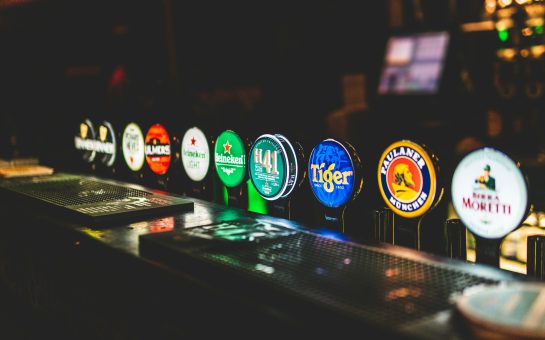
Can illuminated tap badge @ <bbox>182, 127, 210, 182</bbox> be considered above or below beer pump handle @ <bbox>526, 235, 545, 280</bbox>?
above

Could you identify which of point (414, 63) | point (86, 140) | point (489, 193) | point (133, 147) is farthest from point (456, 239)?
point (414, 63)

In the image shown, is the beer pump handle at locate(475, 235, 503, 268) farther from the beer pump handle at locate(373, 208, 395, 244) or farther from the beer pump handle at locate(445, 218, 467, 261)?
the beer pump handle at locate(373, 208, 395, 244)

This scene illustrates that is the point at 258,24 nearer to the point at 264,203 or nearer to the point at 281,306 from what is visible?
the point at 264,203

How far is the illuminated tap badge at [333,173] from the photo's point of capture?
311 centimetres

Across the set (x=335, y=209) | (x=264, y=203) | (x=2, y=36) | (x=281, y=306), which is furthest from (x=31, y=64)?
(x=281, y=306)

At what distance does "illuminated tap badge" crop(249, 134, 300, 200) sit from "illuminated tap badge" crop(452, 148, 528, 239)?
1045 millimetres

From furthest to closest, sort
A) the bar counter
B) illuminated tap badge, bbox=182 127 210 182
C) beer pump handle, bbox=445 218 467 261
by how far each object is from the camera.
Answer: illuminated tap badge, bbox=182 127 210 182 < beer pump handle, bbox=445 218 467 261 < the bar counter

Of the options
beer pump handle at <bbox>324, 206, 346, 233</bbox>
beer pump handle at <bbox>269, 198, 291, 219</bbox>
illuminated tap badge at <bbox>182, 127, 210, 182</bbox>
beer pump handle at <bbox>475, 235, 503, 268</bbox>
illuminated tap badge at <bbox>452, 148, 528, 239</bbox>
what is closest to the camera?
illuminated tap badge at <bbox>452, 148, 528, 239</bbox>

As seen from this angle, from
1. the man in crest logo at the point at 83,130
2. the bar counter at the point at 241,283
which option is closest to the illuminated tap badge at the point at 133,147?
the man in crest logo at the point at 83,130

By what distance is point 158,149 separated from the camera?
187 inches

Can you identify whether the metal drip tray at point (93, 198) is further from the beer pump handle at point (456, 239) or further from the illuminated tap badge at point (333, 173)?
the beer pump handle at point (456, 239)

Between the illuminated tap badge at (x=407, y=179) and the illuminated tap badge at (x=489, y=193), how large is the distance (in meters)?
0.14

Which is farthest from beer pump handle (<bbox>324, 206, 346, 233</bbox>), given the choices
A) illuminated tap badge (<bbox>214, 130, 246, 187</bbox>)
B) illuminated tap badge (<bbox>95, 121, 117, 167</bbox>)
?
illuminated tap badge (<bbox>95, 121, 117, 167</bbox>)

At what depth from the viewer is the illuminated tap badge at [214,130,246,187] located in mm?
3850
